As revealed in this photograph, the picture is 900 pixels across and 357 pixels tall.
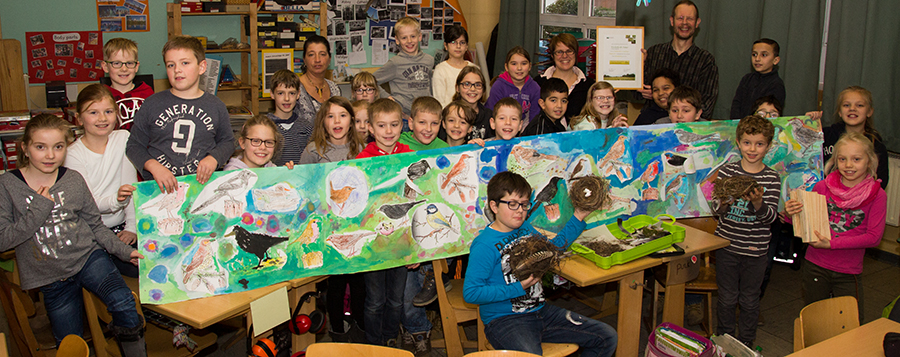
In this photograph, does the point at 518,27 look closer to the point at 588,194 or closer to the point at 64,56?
the point at 588,194

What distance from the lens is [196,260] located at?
2631mm

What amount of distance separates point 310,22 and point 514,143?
4.11m

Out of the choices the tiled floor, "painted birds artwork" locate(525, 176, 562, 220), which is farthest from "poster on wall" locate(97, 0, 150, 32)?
"painted birds artwork" locate(525, 176, 562, 220)

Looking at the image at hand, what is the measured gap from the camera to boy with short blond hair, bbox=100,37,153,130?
144 inches

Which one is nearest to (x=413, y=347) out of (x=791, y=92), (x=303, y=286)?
(x=303, y=286)

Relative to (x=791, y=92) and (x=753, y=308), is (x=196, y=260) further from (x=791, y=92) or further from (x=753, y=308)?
(x=791, y=92)

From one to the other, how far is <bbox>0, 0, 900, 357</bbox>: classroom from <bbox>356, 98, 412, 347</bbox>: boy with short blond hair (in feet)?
0.05

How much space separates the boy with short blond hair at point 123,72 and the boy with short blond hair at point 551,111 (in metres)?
2.49

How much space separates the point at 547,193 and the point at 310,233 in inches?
50.6

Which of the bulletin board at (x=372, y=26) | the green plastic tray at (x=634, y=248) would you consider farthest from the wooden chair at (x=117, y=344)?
the bulletin board at (x=372, y=26)

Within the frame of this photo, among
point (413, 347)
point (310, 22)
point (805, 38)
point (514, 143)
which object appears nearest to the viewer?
point (514, 143)

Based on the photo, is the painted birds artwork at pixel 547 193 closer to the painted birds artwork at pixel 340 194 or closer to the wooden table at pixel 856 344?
the painted birds artwork at pixel 340 194

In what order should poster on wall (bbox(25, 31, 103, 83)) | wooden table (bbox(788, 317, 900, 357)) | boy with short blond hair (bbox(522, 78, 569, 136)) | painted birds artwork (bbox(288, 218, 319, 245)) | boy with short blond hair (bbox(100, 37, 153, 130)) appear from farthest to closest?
poster on wall (bbox(25, 31, 103, 83))
boy with short blond hair (bbox(522, 78, 569, 136))
boy with short blond hair (bbox(100, 37, 153, 130))
painted birds artwork (bbox(288, 218, 319, 245))
wooden table (bbox(788, 317, 900, 357))

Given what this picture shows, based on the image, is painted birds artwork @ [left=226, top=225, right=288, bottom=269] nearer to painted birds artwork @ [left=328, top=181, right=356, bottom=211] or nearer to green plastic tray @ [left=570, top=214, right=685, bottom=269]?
painted birds artwork @ [left=328, top=181, right=356, bottom=211]
